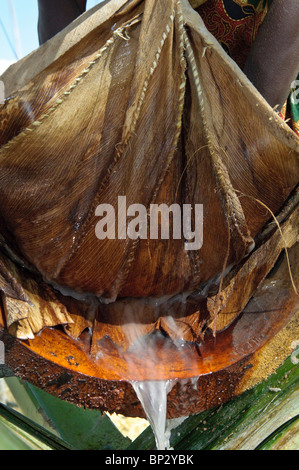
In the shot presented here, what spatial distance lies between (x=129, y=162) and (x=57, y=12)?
904mm

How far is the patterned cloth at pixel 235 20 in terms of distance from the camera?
1.35 meters

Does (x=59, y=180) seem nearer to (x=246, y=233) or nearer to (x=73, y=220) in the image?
(x=73, y=220)

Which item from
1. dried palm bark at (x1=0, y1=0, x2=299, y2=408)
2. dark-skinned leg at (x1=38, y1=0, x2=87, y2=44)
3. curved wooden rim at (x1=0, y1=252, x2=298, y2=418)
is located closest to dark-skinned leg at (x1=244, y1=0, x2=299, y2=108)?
dried palm bark at (x1=0, y1=0, x2=299, y2=408)

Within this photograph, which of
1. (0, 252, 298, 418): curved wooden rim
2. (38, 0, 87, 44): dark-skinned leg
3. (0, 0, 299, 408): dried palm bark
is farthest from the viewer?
(38, 0, 87, 44): dark-skinned leg

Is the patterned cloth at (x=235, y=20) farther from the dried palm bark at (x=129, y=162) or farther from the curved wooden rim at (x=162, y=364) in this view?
the curved wooden rim at (x=162, y=364)

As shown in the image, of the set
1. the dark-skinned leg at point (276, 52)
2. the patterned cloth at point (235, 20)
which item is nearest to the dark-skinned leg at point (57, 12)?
the patterned cloth at point (235, 20)

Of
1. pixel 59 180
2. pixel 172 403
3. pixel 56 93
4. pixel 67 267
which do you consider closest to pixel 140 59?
pixel 56 93

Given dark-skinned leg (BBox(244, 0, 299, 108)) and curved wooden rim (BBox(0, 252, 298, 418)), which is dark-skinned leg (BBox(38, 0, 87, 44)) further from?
curved wooden rim (BBox(0, 252, 298, 418))

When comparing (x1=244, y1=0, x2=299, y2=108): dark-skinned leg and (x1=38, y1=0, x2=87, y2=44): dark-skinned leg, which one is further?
(x1=38, y1=0, x2=87, y2=44): dark-skinned leg

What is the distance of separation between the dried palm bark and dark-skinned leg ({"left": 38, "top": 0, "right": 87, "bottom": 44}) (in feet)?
2.18

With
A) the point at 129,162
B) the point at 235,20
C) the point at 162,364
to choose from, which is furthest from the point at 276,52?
the point at 162,364

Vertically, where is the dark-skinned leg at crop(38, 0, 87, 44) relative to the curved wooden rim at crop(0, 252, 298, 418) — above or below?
above

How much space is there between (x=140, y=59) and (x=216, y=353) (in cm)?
84

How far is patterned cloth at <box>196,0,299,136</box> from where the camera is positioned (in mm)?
1348
